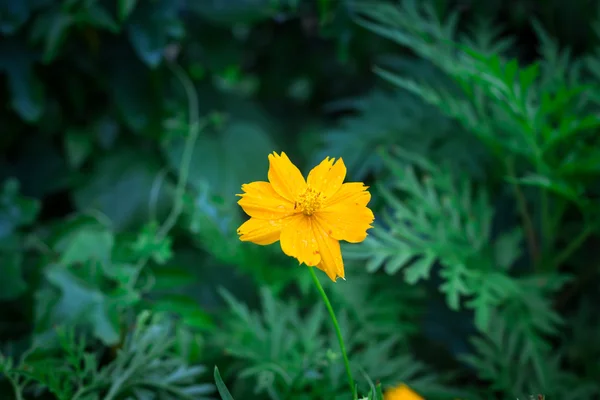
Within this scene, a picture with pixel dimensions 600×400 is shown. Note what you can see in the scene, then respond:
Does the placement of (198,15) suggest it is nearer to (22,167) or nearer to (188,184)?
(188,184)

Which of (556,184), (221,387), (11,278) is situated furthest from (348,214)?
(11,278)

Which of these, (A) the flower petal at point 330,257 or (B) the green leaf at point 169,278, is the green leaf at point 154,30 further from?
(A) the flower petal at point 330,257

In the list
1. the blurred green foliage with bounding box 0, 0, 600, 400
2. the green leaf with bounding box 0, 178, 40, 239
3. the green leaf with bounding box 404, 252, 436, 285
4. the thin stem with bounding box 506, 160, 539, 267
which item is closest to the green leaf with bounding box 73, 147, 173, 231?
the blurred green foliage with bounding box 0, 0, 600, 400

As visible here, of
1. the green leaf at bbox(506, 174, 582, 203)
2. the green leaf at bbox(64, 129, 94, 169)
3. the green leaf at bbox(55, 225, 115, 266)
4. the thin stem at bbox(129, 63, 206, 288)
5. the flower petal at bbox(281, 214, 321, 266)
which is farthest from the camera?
the green leaf at bbox(64, 129, 94, 169)

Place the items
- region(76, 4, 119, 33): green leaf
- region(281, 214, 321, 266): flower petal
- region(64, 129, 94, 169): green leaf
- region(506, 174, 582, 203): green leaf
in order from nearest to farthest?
region(281, 214, 321, 266): flower petal
region(506, 174, 582, 203): green leaf
region(76, 4, 119, 33): green leaf
region(64, 129, 94, 169): green leaf

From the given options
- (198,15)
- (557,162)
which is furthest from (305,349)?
(198,15)

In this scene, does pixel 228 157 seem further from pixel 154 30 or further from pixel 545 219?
pixel 545 219

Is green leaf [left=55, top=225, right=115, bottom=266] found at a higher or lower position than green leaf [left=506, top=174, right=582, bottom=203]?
lower

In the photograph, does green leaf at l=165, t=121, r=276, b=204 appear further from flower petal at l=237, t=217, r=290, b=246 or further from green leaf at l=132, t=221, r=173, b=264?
flower petal at l=237, t=217, r=290, b=246

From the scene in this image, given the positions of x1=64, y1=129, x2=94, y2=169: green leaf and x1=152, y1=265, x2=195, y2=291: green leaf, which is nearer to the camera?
x1=152, y1=265, x2=195, y2=291: green leaf
